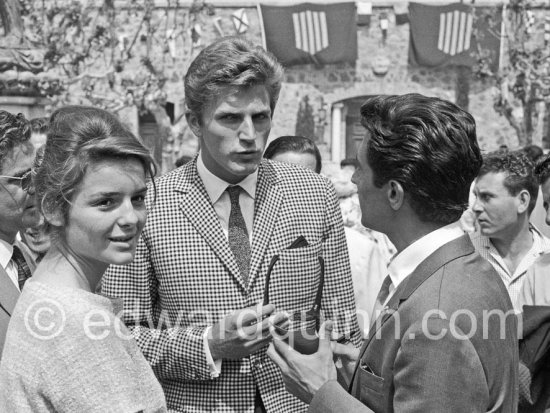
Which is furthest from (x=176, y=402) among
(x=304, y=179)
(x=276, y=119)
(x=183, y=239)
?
(x=276, y=119)

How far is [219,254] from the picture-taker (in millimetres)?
2715

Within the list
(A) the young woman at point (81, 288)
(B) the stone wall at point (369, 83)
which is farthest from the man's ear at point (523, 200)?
(B) the stone wall at point (369, 83)

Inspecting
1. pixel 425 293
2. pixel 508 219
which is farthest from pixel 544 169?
pixel 425 293

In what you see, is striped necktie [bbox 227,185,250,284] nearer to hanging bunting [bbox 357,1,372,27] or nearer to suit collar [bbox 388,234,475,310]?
suit collar [bbox 388,234,475,310]

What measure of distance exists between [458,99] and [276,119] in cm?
420

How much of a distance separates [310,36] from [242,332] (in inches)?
689

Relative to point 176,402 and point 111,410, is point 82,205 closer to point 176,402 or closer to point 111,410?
point 111,410

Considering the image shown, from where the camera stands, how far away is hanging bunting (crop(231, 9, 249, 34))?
19250 millimetres

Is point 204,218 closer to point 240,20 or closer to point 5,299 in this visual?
point 5,299

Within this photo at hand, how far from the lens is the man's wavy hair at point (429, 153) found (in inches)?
77.8

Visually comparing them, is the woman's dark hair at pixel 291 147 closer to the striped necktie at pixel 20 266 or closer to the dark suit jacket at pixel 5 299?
the striped necktie at pixel 20 266

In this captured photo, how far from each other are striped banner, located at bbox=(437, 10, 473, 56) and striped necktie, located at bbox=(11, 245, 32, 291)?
17579 mm

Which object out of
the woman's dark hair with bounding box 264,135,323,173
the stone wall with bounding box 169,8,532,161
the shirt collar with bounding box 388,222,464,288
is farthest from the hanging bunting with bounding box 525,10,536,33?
the shirt collar with bounding box 388,222,464,288

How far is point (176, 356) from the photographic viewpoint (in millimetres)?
2627
